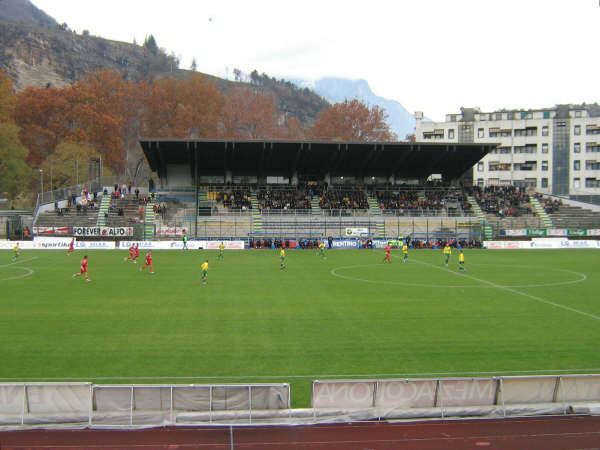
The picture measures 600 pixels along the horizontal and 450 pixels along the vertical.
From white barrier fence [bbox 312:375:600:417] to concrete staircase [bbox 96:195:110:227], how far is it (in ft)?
166

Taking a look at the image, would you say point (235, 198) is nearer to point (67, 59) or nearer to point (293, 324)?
point (293, 324)

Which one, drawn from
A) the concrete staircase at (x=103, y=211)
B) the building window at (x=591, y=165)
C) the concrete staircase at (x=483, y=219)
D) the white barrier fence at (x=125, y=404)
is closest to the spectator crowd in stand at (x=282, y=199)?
the concrete staircase at (x=103, y=211)

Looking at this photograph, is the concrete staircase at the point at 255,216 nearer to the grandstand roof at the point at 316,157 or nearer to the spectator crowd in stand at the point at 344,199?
the grandstand roof at the point at 316,157

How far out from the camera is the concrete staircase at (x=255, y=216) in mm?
59966

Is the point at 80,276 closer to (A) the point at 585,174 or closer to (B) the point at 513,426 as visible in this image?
(B) the point at 513,426

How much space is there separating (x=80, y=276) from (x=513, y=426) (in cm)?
2662

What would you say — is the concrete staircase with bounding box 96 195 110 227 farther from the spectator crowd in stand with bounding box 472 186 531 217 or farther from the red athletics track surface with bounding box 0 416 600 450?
the red athletics track surface with bounding box 0 416 600 450

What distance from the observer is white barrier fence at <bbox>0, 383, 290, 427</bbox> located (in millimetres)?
10688

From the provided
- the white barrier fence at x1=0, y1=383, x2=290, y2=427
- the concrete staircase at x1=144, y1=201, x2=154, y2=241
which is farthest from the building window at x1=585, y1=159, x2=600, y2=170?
the white barrier fence at x1=0, y1=383, x2=290, y2=427

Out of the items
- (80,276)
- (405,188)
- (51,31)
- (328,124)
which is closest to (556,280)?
(80,276)

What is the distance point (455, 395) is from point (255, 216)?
5120 centimetres

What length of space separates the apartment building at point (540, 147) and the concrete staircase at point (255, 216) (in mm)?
44451

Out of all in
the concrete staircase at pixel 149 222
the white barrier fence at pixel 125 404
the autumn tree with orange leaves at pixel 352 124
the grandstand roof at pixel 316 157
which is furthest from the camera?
the autumn tree with orange leaves at pixel 352 124

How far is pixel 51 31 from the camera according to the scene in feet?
554
